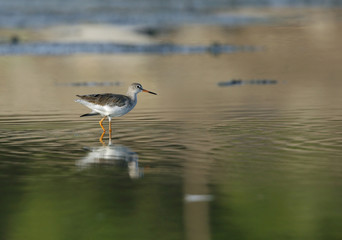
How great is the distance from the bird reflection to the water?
0.06 ft

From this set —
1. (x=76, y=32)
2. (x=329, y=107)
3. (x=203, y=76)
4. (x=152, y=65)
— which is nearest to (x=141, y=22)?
(x=76, y=32)

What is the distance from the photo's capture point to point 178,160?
13305 millimetres

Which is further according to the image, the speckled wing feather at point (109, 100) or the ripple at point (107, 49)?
the ripple at point (107, 49)

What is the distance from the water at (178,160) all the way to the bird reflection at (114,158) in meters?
0.02

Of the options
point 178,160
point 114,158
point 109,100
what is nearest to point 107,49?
point 109,100

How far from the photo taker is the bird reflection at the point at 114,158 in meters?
12.8

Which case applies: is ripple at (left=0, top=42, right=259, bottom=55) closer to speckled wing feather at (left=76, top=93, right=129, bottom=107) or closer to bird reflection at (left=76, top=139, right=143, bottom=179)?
speckled wing feather at (left=76, top=93, right=129, bottom=107)

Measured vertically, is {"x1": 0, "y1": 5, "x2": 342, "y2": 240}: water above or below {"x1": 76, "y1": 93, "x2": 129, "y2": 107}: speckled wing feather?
below

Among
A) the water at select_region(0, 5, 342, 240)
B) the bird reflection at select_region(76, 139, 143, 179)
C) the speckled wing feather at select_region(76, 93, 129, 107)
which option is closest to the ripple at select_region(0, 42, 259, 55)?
the water at select_region(0, 5, 342, 240)

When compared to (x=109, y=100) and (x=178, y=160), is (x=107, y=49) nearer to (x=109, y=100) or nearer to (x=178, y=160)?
(x=109, y=100)

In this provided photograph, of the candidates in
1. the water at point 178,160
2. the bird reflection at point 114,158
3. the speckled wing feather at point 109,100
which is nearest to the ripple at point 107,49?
the water at point 178,160

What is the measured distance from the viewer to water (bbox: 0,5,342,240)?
31.8ft

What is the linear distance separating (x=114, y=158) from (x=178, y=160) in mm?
1120

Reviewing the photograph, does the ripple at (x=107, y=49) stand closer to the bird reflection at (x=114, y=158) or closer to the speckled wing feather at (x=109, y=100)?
the speckled wing feather at (x=109, y=100)
